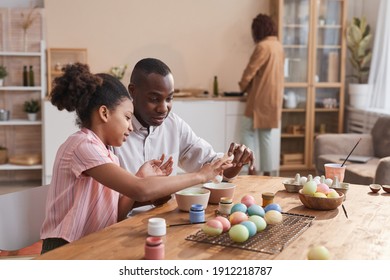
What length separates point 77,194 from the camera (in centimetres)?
169

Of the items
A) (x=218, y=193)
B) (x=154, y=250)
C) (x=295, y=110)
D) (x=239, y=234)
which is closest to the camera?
(x=154, y=250)

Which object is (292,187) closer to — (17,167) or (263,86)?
(263,86)

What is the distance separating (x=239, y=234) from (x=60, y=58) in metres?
4.39

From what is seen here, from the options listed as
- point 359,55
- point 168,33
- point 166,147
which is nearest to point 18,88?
point 168,33

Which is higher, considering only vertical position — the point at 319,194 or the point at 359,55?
the point at 359,55

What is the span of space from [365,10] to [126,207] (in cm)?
480

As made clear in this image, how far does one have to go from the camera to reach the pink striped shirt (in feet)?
5.43

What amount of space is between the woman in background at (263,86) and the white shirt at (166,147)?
2846 mm

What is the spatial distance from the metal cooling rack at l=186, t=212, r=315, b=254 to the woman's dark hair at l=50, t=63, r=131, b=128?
56 centimetres

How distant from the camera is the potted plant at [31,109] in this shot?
16.9ft

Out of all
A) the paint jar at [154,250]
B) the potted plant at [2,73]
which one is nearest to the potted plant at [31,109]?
the potted plant at [2,73]

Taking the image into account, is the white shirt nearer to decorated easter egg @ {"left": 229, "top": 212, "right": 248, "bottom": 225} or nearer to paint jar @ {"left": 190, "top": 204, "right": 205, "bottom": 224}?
paint jar @ {"left": 190, "top": 204, "right": 205, "bottom": 224}

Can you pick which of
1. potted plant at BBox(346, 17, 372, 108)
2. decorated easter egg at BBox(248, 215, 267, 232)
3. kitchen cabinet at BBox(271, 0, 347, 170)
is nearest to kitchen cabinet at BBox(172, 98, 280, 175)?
kitchen cabinet at BBox(271, 0, 347, 170)
